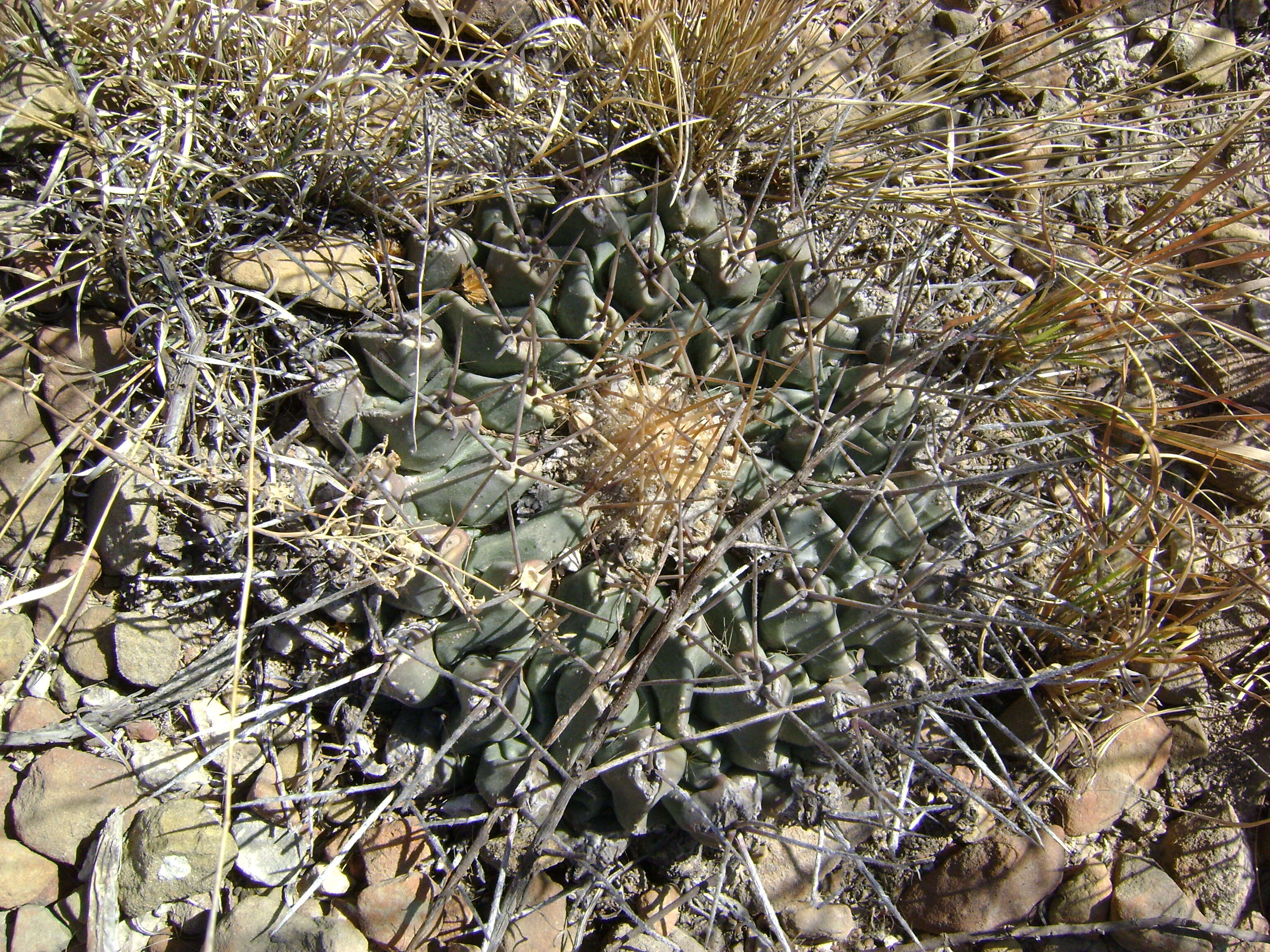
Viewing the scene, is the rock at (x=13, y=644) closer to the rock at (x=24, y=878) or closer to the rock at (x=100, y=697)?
the rock at (x=100, y=697)

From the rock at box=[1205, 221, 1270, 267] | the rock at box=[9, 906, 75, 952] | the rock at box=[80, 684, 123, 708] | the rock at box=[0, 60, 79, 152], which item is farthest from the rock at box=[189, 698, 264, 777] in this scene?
the rock at box=[1205, 221, 1270, 267]

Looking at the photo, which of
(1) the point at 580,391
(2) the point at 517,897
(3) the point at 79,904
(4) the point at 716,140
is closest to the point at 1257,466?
(4) the point at 716,140

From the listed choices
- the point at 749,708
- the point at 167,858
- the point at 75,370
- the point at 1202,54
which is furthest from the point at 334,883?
the point at 1202,54

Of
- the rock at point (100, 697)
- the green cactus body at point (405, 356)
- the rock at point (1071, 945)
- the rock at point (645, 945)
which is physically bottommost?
the rock at point (1071, 945)

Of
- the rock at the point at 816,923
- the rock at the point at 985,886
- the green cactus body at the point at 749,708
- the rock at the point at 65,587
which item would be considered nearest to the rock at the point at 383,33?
the rock at the point at 65,587

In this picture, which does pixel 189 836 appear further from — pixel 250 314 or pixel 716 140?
pixel 716 140

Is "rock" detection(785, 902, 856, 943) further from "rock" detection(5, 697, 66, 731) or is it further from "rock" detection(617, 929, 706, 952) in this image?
"rock" detection(5, 697, 66, 731)
